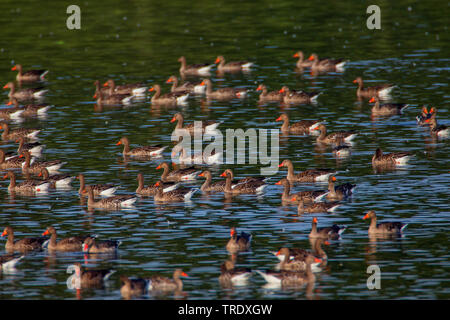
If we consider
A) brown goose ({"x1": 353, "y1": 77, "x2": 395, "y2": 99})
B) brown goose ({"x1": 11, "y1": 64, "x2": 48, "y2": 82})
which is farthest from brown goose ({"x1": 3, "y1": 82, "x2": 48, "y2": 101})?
brown goose ({"x1": 353, "y1": 77, "x2": 395, "y2": 99})

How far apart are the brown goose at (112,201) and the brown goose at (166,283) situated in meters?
10.4

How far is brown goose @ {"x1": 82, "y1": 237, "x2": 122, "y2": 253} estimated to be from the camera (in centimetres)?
3183

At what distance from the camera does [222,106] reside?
2382 inches

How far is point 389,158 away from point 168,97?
2248 centimetres

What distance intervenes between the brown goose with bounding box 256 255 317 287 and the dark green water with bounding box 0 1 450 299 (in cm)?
47

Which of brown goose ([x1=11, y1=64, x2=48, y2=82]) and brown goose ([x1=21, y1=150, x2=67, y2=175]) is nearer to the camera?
brown goose ([x1=21, y1=150, x2=67, y2=175])

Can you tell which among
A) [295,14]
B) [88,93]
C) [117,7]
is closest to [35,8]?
[117,7]

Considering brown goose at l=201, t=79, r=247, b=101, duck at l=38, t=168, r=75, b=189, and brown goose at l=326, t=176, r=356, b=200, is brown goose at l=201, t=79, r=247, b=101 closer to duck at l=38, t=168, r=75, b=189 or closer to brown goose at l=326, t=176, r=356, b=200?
duck at l=38, t=168, r=75, b=189

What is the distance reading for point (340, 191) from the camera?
38469 mm

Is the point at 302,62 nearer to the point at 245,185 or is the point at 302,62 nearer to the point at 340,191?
the point at 245,185

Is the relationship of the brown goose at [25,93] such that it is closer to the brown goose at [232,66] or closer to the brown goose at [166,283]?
the brown goose at [232,66]

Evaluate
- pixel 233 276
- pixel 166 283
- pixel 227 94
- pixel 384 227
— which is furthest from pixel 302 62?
pixel 166 283

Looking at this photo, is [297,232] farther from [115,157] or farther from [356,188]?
[115,157]

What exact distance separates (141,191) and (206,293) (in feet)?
43.7
